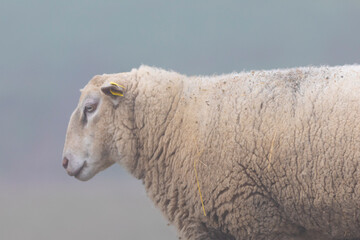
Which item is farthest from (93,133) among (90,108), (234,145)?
(234,145)

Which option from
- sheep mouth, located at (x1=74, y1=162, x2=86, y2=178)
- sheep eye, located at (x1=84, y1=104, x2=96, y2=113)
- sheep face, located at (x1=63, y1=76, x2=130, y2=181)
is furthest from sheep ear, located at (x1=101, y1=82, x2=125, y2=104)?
sheep mouth, located at (x1=74, y1=162, x2=86, y2=178)

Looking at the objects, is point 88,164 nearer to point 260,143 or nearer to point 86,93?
point 86,93

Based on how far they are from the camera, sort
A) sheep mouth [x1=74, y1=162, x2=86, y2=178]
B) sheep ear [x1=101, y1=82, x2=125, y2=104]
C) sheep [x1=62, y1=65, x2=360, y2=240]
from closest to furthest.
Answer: sheep [x1=62, y1=65, x2=360, y2=240], sheep ear [x1=101, y1=82, x2=125, y2=104], sheep mouth [x1=74, y1=162, x2=86, y2=178]

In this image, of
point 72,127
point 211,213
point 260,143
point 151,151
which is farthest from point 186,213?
point 72,127

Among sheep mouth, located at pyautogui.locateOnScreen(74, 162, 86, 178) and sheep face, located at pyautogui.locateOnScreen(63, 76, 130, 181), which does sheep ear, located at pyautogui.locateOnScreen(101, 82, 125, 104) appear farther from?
sheep mouth, located at pyautogui.locateOnScreen(74, 162, 86, 178)

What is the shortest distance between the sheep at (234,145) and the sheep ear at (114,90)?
1 centimetres

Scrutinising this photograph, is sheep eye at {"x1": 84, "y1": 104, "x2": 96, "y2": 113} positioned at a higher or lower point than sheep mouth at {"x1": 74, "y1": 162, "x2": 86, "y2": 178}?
higher

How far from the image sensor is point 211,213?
5.17m

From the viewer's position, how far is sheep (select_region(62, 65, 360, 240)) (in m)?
4.66

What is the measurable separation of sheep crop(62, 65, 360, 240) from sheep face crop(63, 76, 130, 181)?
0.01 meters

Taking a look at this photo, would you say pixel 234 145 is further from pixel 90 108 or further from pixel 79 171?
pixel 79 171

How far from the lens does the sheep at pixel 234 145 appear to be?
466cm

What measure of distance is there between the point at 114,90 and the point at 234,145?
156 cm

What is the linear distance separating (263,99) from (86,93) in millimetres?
2105
